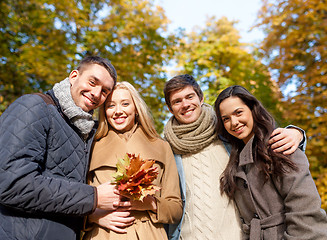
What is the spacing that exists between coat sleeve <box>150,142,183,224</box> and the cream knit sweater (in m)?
0.23

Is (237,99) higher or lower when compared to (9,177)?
higher

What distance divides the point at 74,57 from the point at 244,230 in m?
4.23

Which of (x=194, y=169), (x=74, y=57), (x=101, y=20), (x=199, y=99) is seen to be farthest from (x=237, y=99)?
(x=101, y=20)

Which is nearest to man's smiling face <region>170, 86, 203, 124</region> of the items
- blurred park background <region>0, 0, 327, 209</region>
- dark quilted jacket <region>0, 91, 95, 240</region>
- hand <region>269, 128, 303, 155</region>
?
hand <region>269, 128, 303, 155</region>

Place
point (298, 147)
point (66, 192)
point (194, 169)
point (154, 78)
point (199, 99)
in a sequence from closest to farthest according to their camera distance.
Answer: point (66, 192) < point (298, 147) < point (194, 169) < point (199, 99) < point (154, 78)

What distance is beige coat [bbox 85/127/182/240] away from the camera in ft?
7.39

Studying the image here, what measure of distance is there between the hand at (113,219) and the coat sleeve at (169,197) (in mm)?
224

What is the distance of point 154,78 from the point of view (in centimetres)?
614

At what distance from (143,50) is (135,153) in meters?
3.93

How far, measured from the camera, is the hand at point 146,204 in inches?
88.0

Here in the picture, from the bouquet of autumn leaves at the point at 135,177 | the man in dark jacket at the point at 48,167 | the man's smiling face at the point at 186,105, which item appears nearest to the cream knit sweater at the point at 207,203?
the man's smiling face at the point at 186,105

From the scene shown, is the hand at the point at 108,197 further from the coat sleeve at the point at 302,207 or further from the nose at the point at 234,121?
the coat sleeve at the point at 302,207

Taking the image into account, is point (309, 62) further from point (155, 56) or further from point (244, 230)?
point (244, 230)

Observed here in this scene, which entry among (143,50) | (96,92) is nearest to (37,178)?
(96,92)
